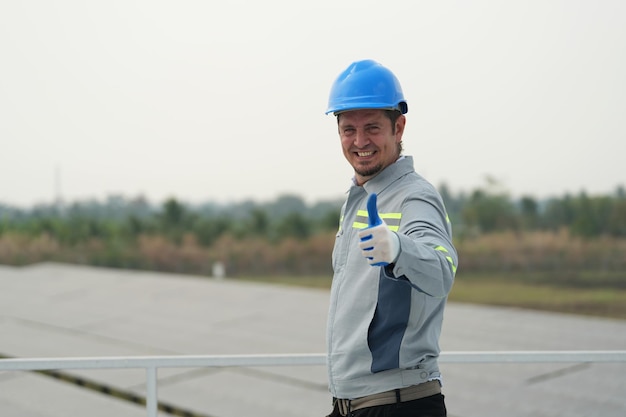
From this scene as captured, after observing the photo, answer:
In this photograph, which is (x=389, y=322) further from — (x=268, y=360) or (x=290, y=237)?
(x=290, y=237)

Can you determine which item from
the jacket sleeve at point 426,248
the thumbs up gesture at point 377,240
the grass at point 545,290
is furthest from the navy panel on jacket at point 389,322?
the grass at point 545,290

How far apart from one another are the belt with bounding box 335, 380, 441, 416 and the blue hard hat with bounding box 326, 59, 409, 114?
0.63 m

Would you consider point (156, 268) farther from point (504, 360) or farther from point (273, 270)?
point (504, 360)

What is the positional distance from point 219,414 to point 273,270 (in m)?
14.0

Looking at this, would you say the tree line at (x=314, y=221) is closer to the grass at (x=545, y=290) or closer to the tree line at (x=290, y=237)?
the tree line at (x=290, y=237)

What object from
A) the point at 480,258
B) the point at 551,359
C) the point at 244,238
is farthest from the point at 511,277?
the point at 551,359

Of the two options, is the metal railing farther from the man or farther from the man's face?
the man's face

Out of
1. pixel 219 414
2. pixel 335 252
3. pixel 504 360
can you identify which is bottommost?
pixel 219 414

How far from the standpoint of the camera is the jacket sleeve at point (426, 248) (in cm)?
135

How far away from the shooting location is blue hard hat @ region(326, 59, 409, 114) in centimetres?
163

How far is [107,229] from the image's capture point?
22.8 metres

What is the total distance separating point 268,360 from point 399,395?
0.71 m

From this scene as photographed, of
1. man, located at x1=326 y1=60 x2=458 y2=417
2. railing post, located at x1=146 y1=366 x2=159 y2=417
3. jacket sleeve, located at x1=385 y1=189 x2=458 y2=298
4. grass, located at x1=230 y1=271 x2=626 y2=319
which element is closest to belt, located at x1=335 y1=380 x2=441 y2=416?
man, located at x1=326 y1=60 x2=458 y2=417

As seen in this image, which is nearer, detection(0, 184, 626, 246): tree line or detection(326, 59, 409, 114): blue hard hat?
detection(326, 59, 409, 114): blue hard hat
